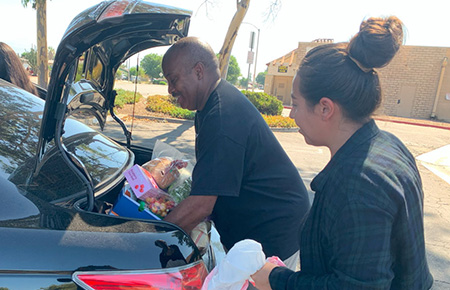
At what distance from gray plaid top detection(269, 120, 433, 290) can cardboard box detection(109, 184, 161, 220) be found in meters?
0.70

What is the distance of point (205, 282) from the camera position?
138cm

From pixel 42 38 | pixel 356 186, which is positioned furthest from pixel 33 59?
pixel 356 186

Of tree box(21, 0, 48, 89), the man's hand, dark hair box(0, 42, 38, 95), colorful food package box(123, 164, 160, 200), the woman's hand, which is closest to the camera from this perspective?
the woman's hand

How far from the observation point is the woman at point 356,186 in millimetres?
1055

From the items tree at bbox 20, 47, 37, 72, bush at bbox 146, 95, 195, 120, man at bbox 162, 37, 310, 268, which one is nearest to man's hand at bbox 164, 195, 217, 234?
man at bbox 162, 37, 310, 268

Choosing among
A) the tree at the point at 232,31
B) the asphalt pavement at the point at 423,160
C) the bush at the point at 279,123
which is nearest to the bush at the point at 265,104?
the bush at the point at 279,123

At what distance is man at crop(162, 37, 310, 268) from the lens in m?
1.59

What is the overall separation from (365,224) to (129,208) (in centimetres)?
111

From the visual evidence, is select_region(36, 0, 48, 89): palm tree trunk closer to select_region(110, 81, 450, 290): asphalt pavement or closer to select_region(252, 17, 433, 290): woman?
select_region(110, 81, 450, 290): asphalt pavement

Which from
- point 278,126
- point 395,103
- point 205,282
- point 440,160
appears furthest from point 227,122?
point 395,103

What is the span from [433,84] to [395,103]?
9.65 ft

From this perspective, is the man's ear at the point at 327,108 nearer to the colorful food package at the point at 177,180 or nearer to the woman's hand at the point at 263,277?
the woman's hand at the point at 263,277

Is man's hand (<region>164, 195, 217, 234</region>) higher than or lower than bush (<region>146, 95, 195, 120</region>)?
higher

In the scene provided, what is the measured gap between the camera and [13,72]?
3727 mm
